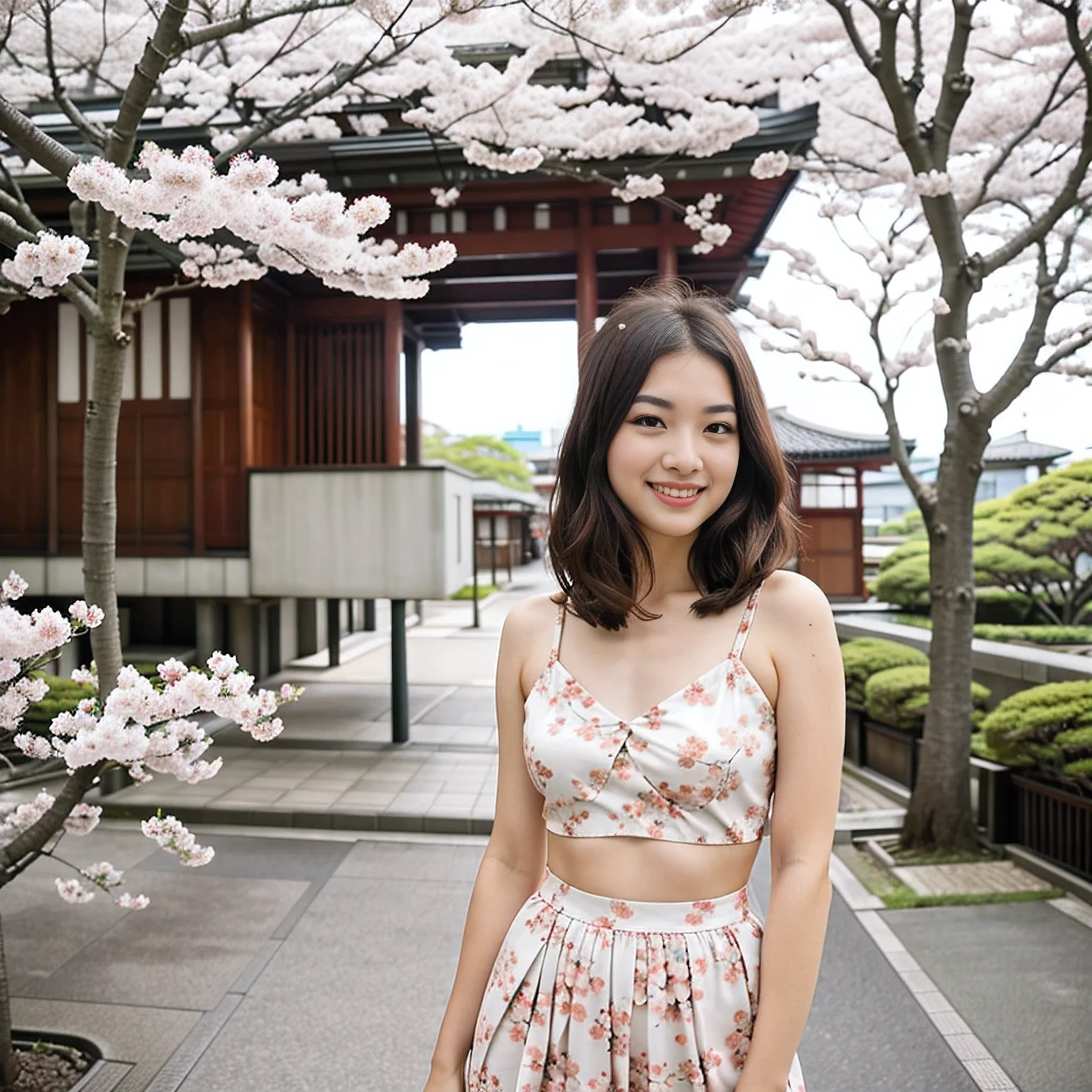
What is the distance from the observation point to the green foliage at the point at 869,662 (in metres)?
8.16

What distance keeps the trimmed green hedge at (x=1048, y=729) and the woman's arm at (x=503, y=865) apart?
4.91 metres

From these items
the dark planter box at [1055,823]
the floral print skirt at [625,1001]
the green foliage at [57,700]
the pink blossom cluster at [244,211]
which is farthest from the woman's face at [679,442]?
the green foliage at [57,700]

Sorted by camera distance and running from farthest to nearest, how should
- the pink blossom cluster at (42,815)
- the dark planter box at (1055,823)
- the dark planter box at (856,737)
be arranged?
the dark planter box at (856,737) → the dark planter box at (1055,823) → the pink blossom cluster at (42,815)

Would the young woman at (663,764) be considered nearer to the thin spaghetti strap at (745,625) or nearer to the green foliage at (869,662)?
the thin spaghetti strap at (745,625)

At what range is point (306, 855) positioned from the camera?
6.17 metres

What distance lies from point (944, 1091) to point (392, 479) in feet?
23.4

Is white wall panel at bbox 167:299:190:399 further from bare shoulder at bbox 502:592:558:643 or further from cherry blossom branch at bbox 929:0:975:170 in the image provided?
bare shoulder at bbox 502:592:558:643

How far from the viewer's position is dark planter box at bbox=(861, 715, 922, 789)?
24.0 ft

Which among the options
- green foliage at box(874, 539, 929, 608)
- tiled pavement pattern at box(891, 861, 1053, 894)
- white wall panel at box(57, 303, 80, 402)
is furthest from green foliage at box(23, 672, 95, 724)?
green foliage at box(874, 539, 929, 608)

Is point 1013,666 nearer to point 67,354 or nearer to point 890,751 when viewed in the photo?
point 890,751

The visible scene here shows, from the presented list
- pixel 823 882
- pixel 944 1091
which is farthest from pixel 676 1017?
pixel 944 1091

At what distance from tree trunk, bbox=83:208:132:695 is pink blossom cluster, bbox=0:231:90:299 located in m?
0.50

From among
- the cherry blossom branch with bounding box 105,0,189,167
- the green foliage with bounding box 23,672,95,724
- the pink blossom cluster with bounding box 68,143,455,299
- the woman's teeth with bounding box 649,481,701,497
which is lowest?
the green foliage with bounding box 23,672,95,724

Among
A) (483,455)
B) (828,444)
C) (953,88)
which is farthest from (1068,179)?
(483,455)
